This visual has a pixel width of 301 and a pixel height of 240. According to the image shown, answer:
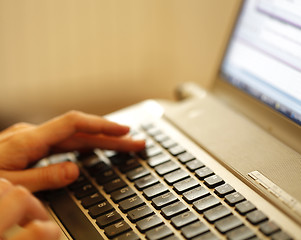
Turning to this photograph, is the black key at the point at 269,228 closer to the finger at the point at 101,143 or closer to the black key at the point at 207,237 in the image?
the black key at the point at 207,237

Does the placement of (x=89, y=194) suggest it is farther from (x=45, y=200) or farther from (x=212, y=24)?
(x=212, y=24)

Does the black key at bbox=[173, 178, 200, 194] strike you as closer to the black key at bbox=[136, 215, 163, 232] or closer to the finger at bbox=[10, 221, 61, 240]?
the black key at bbox=[136, 215, 163, 232]

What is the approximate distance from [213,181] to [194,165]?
0.04 meters

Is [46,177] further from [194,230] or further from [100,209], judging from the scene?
[194,230]

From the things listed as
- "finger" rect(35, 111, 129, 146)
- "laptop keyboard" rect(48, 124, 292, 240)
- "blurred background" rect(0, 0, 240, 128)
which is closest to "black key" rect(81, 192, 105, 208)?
"laptop keyboard" rect(48, 124, 292, 240)

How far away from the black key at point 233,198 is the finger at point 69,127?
0.21 m

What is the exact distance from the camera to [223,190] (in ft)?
1.57

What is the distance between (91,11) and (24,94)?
12.5 inches

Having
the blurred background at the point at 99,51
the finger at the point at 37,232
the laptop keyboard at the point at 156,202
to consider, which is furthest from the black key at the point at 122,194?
the blurred background at the point at 99,51

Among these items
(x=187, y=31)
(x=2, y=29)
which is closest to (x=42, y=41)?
(x=2, y=29)

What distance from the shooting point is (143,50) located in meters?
1.28

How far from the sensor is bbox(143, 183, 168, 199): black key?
1.63 ft

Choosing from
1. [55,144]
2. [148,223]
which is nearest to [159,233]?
[148,223]

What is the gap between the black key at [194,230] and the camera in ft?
1.42
